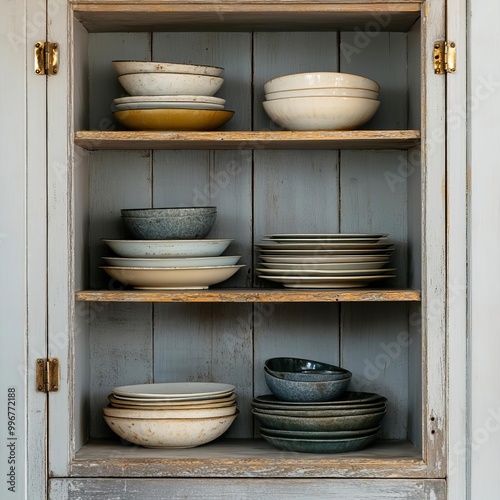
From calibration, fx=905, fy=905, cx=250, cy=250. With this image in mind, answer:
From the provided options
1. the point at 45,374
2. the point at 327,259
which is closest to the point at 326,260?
the point at 327,259

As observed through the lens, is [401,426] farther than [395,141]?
Yes

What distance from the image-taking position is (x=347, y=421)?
189 centimetres

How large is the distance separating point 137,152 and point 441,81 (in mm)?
726

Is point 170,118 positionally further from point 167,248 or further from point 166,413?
point 166,413

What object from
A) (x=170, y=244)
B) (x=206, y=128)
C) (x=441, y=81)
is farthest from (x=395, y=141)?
(x=170, y=244)

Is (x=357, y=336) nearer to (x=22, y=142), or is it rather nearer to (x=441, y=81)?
(x=441, y=81)

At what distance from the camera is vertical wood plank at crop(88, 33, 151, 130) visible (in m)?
2.11

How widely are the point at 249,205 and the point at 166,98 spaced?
Answer: 1.18 ft

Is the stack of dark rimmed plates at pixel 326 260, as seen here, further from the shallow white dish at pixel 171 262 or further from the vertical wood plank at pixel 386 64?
the vertical wood plank at pixel 386 64

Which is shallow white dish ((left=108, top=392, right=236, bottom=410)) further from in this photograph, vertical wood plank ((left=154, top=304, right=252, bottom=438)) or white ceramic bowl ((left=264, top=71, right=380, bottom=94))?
white ceramic bowl ((left=264, top=71, right=380, bottom=94))

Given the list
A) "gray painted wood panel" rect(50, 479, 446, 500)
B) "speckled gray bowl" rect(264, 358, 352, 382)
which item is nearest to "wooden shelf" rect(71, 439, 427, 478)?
"gray painted wood panel" rect(50, 479, 446, 500)

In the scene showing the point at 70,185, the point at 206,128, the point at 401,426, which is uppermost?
the point at 206,128
